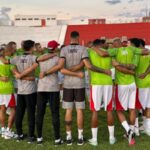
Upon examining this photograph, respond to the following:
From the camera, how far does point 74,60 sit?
684 centimetres

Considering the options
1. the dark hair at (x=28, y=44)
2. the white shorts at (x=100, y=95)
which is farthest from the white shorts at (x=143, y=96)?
the dark hair at (x=28, y=44)

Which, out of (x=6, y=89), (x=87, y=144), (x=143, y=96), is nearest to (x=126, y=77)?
(x=143, y=96)

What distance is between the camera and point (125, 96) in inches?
279

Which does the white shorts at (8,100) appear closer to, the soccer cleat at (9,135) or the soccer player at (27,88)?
the soccer player at (27,88)

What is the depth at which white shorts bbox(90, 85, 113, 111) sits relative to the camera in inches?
270

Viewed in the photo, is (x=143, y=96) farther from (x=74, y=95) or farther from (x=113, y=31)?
(x=113, y=31)

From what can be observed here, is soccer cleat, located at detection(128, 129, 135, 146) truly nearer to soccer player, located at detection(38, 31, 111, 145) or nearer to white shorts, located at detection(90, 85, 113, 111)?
white shorts, located at detection(90, 85, 113, 111)

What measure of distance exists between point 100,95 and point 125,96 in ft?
1.66

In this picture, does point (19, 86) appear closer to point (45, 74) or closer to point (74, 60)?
point (45, 74)

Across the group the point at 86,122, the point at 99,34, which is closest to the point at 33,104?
the point at 86,122

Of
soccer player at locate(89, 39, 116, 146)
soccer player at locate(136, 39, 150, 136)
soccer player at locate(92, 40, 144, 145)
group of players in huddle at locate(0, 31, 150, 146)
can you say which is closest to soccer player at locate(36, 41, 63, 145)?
group of players in huddle at locate(0, 31, 150, 146)

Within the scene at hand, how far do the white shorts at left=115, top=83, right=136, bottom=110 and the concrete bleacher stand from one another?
5451cm

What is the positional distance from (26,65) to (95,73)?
4.04 feet

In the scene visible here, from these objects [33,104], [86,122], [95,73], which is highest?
[95,73]
